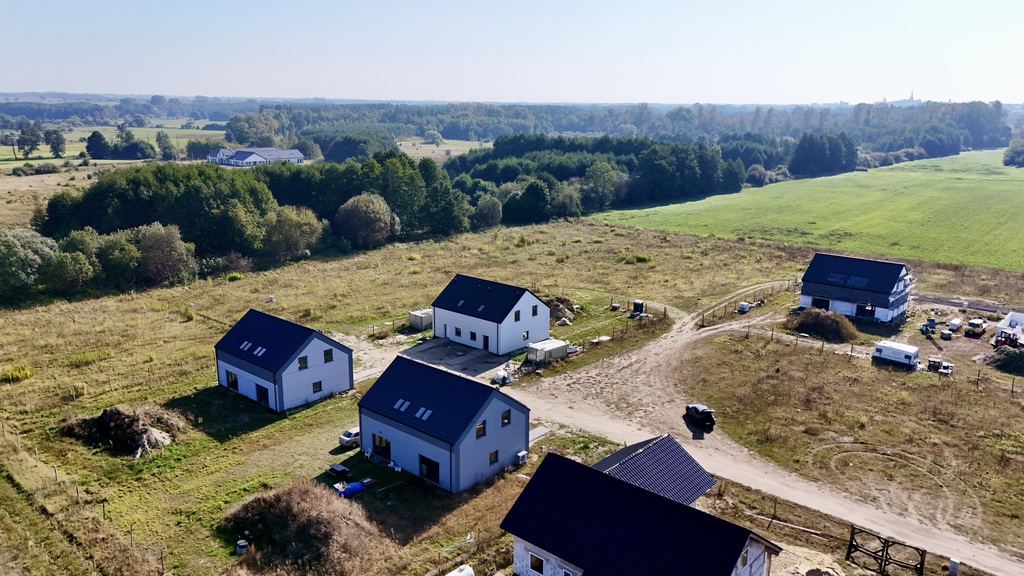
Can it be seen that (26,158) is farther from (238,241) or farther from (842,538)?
(842,538)

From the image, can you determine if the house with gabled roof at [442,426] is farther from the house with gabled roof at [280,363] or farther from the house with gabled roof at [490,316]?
the house with gabled roof at [490,316]

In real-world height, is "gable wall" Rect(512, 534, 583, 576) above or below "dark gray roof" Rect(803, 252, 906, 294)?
below

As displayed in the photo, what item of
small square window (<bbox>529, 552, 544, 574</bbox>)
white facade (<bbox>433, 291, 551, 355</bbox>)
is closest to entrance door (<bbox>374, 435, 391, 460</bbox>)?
small square window (<bbox>529, 552, 544, 574</bbox>)

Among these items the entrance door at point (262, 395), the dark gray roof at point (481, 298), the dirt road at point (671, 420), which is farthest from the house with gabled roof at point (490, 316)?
the entrance door at point (262, 395)

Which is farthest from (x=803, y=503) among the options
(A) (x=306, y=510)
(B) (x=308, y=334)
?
(B) (x=308, y=334)

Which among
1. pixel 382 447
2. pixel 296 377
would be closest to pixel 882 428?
pixel 382 447

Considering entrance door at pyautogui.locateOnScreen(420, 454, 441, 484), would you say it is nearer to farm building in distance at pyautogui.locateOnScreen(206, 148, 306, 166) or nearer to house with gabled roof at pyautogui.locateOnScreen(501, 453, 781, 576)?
house with gabled roof at pyautogui.locateOnScreen(501, 453, 781, 576)
